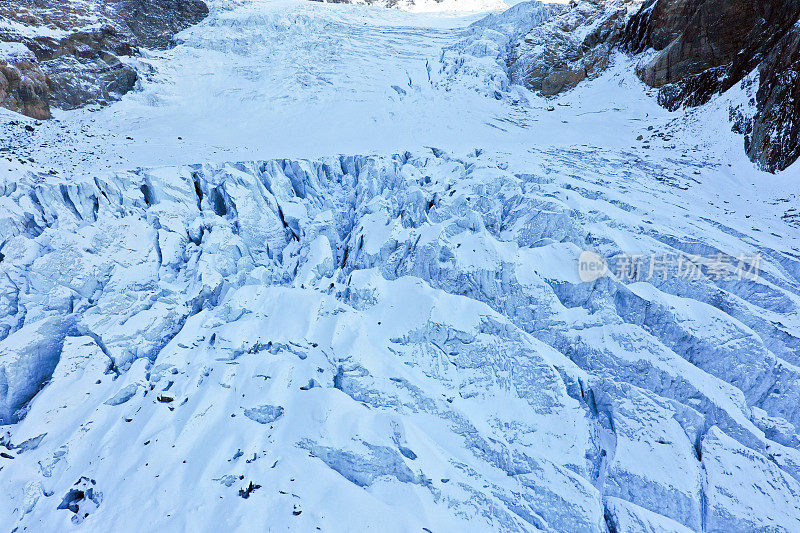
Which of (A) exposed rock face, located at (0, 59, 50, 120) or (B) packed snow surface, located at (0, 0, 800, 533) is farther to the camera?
(A) exposed rock face, located at (0, 59, 50, 120)

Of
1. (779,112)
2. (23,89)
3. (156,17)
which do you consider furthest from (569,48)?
(23,89)

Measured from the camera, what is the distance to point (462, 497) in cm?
1010

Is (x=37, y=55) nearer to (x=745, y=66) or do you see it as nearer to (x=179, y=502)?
(x=179, y=502)

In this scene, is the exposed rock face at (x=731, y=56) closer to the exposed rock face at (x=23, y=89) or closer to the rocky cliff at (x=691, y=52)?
the rocky cliff at (x=691, y=52)

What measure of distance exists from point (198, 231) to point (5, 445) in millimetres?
8841

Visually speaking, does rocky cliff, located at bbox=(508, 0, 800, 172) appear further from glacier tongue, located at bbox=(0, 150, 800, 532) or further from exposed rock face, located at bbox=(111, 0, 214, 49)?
exposed rock face, located at bbox=(111, 0, 214, 49)

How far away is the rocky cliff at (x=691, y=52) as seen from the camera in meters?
18.4

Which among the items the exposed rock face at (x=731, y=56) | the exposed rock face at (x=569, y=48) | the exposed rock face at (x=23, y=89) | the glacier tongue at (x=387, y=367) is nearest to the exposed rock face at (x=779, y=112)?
the exposed rock face at (x=731, y=56)

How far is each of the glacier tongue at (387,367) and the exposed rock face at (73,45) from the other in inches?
495

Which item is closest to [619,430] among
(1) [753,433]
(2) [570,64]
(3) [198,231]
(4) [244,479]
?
(1) [753,433]

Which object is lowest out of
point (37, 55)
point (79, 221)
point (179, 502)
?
point (179, 502)

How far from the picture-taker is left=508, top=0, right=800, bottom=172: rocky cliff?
18438 mm

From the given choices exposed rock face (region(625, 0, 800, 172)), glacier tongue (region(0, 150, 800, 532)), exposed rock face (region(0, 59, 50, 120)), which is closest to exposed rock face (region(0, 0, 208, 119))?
exposed rock face (region(0, 59, 50, 120))

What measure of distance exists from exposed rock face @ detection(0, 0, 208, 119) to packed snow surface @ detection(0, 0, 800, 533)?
3903 millimetres
